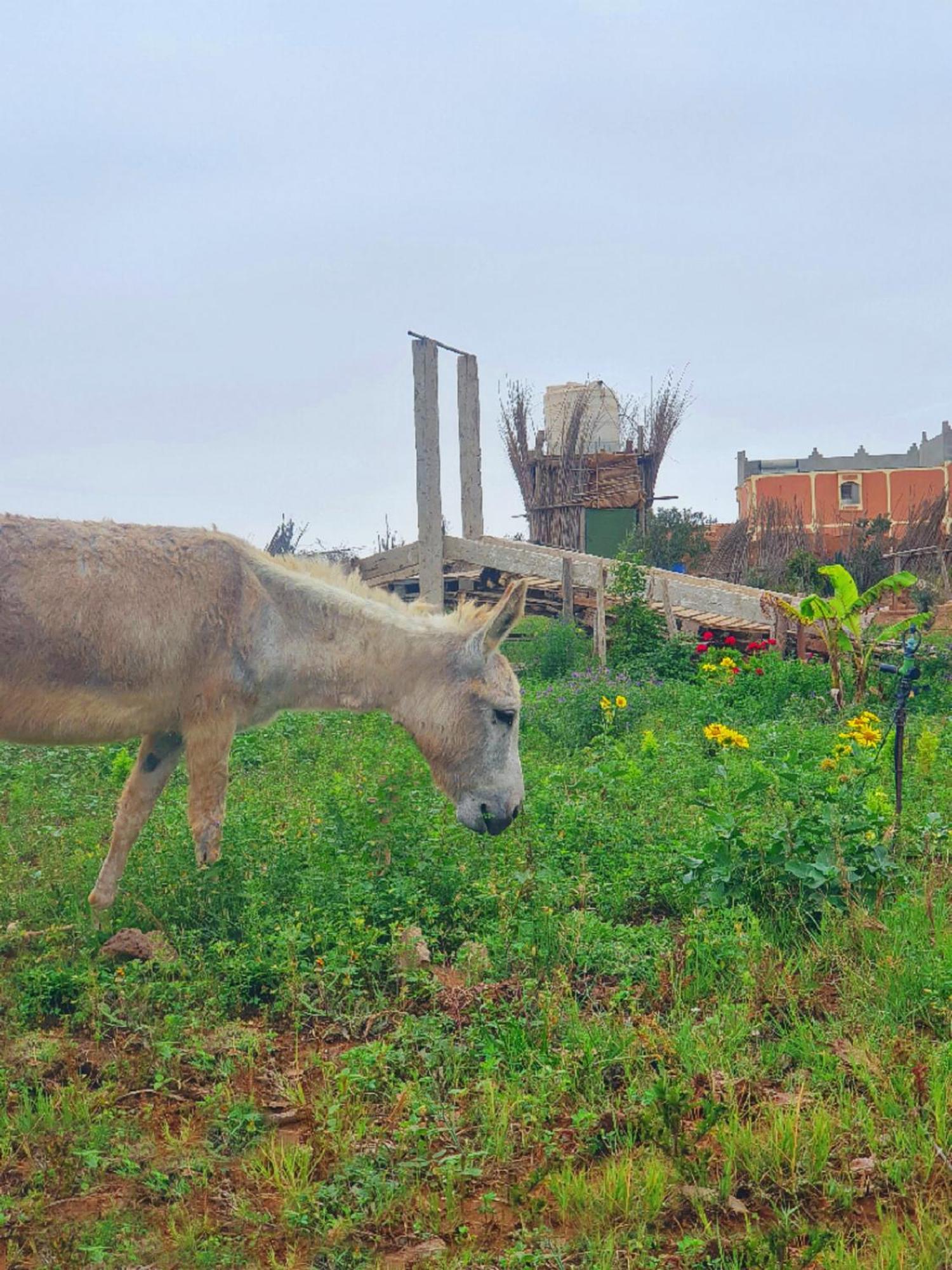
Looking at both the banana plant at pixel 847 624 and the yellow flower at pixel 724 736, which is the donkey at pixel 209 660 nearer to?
the yellow flower at pixel 724 736

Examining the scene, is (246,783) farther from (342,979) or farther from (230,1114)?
(230,1114)

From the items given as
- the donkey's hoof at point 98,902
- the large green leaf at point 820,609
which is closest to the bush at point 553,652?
the large green leaf at point 820,609

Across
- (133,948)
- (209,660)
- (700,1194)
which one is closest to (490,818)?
(209,660)

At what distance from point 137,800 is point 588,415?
1742cm

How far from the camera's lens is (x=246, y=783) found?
778cm

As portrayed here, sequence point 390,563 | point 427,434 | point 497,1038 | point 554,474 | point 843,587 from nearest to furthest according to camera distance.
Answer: point 497,1038
point 843,587
point 427,434
point 390,563
point 554,474

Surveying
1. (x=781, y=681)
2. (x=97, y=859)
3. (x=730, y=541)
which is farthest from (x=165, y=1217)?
(x=730, y=541)

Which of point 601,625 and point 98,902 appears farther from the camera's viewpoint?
point 601,625

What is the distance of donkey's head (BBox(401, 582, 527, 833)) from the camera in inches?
218

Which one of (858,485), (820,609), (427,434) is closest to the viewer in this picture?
(820,609)

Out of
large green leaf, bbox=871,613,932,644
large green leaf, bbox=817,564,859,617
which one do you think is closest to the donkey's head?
large green leaf, bbox=871,613,932,644

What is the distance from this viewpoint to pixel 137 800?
5336mm

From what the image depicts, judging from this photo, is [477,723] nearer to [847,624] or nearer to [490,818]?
[490,818]

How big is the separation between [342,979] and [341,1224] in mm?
1343
